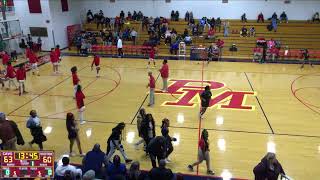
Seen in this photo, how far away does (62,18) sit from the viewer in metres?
29.2

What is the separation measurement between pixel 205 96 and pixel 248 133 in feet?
7.38

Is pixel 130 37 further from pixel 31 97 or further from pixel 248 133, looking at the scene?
pixel 248 133

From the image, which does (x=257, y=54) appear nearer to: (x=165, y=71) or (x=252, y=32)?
(x=252, y=32)

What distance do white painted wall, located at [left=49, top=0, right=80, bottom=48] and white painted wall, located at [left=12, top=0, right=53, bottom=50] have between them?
46 cm

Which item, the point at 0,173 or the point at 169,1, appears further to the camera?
the point at 169,1

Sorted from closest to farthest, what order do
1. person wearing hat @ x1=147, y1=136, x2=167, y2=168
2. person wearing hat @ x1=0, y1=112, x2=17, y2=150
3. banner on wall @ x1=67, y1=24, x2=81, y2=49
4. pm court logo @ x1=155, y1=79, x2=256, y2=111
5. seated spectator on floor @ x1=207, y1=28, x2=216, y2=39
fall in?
1. person wearing hat @ x1=147, y1=136, x2=167, y2=168
2. person wearing hat @ x1=0, y1=112, x2=17, y2=150
3. pm court logo @ x1=155, y1=79, x2=256, y2=111
4. seated spectator on floor @ x1=207, y1=28, x2=216, y2=39
5. banner on wall @ x1=67, y1=24, x2=81, y2=49

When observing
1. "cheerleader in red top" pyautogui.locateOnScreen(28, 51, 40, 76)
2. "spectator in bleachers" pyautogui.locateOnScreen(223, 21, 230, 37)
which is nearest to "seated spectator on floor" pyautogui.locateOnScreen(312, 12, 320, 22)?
"spectator in bleachers" pyautogui.locateOnScreen(223, 21, 230, 37)

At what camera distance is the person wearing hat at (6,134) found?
9.06 metres

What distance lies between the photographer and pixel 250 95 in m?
16.4

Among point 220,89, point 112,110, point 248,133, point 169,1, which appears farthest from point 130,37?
point 248,133

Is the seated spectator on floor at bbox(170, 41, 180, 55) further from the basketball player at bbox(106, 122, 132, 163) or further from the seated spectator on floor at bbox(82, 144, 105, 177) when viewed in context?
the seated spectator on floor at bbox(82, 144, 105, 177)
